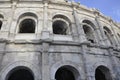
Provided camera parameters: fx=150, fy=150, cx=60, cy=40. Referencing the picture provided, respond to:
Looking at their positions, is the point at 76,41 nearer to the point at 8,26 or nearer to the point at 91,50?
the point at 91,50

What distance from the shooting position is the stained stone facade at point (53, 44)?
9516 millimetres

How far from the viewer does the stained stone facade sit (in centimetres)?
952

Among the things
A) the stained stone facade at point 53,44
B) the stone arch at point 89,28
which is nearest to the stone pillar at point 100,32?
the stained stone facade at point 53,44

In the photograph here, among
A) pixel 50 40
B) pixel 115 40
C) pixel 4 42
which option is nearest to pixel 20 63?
pixel 4 42

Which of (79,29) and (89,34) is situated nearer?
(79,29)

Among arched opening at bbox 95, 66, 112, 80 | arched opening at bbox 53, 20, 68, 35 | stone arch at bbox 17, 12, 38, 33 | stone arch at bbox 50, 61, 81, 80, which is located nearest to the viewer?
stone arch at bbox 50, 61, 81, 80

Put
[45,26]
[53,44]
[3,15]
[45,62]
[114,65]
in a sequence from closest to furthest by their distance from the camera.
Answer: [45,62] → [53,44] → [45,26] → [114,65] → [3,15]

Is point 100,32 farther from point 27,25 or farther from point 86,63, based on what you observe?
point 27,25

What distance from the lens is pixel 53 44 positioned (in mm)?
10398

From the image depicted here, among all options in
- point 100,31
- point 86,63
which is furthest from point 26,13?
point 100,31

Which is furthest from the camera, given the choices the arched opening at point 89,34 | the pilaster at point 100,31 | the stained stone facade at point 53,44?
the arched opening at point 89,34

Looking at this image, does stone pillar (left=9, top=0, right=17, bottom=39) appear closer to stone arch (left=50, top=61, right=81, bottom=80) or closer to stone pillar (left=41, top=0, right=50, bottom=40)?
stone pillar (left=41, top=0, right=50, bottom=40)

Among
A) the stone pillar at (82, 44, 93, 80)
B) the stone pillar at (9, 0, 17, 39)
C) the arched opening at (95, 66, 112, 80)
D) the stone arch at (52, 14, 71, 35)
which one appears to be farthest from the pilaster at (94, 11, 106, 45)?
the stone pillar at (9, 0, 17, 39)

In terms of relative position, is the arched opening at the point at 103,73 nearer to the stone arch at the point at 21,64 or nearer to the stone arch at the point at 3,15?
the stone arch at the point at 21,64
